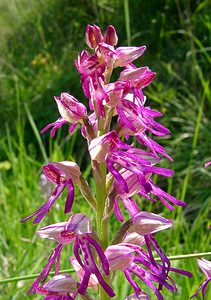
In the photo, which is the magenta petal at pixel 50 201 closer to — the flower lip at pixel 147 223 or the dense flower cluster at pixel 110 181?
the dense flower cluster at pixel 110 181

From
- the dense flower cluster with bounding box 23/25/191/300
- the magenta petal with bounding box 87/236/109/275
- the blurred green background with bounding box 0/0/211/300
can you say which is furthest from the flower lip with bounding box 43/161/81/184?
the blurred green background with bounding box 0/0/211/300

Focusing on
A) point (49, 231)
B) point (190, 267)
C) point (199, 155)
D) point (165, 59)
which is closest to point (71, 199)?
point (49, 231)

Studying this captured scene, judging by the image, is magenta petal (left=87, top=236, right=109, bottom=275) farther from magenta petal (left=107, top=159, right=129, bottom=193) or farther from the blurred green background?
the blurred green background

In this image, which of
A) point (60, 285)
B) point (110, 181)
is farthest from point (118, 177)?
point (60, 285)

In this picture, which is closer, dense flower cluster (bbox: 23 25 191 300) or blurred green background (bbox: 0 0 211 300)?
dense flower cluster (bbox: 23 25 191 300)

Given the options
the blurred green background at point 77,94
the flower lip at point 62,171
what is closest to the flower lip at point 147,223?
the flower lip at point 62,171

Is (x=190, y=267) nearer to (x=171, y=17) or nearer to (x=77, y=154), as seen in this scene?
(x=77, y=154)
